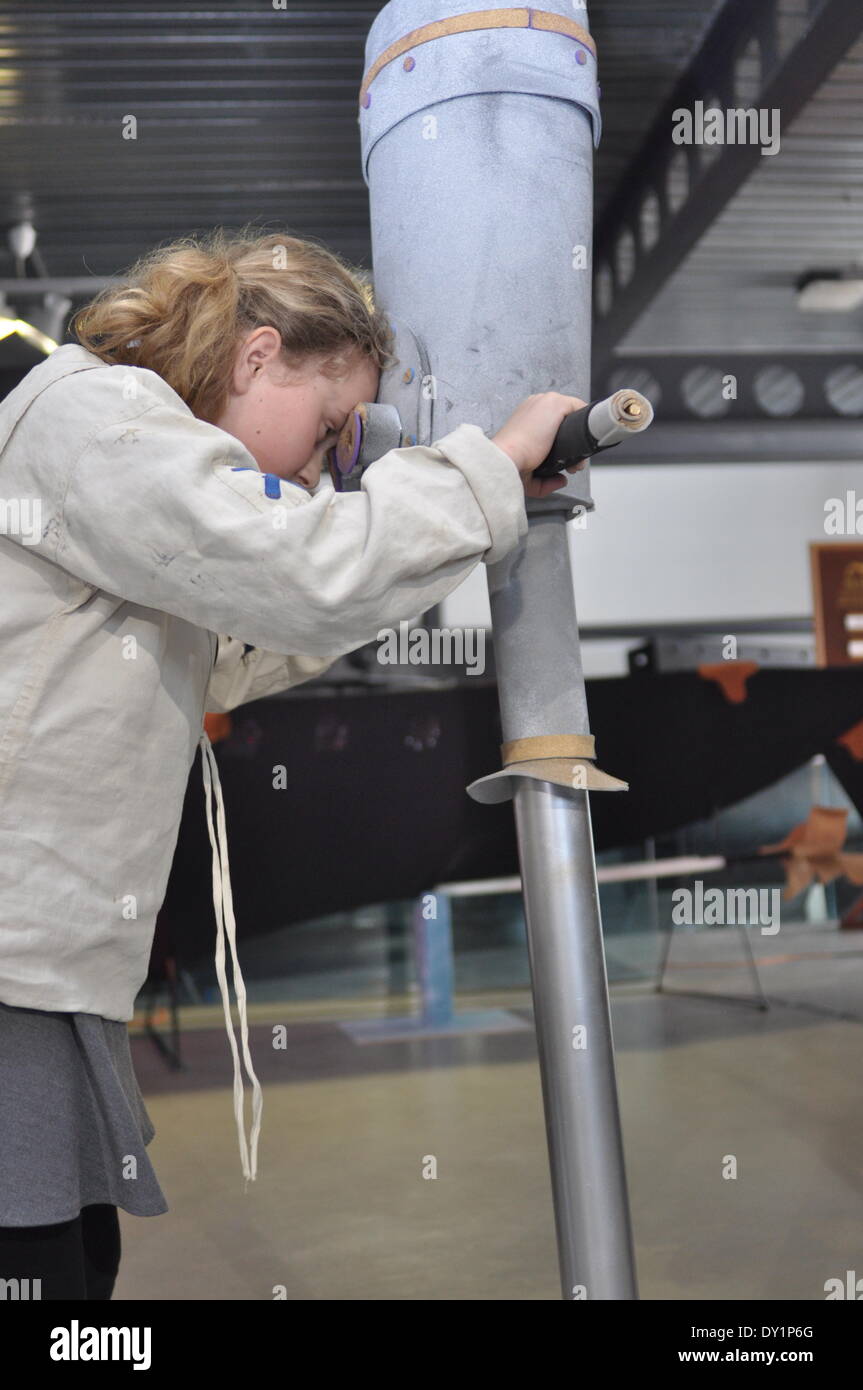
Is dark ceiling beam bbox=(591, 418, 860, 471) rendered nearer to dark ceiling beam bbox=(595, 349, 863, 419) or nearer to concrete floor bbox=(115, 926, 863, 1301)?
dark ceiling beam bbox=(595, 349, 863, 419)

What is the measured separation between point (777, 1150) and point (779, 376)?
17.1ft

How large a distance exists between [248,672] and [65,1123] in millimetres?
464

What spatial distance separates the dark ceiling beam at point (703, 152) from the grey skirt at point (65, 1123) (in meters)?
3.38

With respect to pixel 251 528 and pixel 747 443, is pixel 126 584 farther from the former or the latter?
pixel 747 443

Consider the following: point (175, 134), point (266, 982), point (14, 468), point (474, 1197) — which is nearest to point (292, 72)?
point (175, 134)

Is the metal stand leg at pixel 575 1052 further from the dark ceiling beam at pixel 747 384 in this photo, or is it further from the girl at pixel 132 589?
the dark ceiling beam at pixel 747 384

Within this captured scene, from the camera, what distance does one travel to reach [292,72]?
400 cm

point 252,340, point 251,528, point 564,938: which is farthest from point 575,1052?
point 252,340

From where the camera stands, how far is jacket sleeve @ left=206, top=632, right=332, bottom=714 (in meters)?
1.24

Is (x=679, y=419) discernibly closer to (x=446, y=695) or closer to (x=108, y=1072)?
(x=446, y=695)

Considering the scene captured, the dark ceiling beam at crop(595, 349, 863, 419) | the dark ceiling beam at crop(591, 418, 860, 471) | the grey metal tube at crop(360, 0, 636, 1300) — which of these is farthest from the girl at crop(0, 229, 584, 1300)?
the dark ceiling beam at crop(591, 418, 860, 471)

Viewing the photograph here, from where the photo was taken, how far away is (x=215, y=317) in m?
0.99

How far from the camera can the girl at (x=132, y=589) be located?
0.87 meters
